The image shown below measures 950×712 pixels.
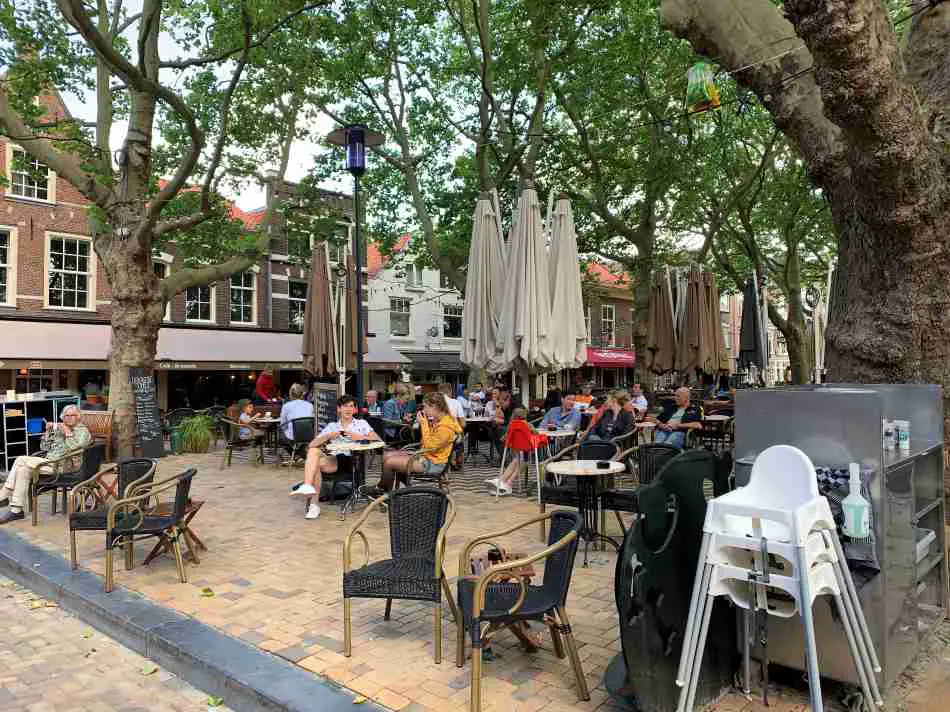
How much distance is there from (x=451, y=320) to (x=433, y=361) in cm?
258

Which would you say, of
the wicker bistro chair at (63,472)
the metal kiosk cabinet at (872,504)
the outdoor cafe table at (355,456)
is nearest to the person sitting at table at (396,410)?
the outdoor cafe table at (355,456)

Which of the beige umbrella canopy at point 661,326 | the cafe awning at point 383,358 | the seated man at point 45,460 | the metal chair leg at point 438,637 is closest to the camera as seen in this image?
the metal chair leg at point 438,637

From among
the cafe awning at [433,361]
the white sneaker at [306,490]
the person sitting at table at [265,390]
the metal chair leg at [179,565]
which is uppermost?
the cafe awning at [433,361]

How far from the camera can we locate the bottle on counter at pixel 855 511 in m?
2.78

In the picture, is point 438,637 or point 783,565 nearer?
point 783,565

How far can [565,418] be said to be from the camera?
9344 mm

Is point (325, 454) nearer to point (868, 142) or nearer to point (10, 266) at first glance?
point (868, 142)

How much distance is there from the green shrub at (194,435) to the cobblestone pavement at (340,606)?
4.79m

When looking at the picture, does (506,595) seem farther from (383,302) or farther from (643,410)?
(383,302)

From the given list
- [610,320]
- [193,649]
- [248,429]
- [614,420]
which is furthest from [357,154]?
[610,320]

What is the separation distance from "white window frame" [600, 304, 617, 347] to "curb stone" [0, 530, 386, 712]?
32.1 metres

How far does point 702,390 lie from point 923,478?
14.9 m

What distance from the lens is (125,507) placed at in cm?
554

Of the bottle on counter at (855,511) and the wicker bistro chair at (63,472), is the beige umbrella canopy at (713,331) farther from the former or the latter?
the wicker bistro chair at (63,472)
